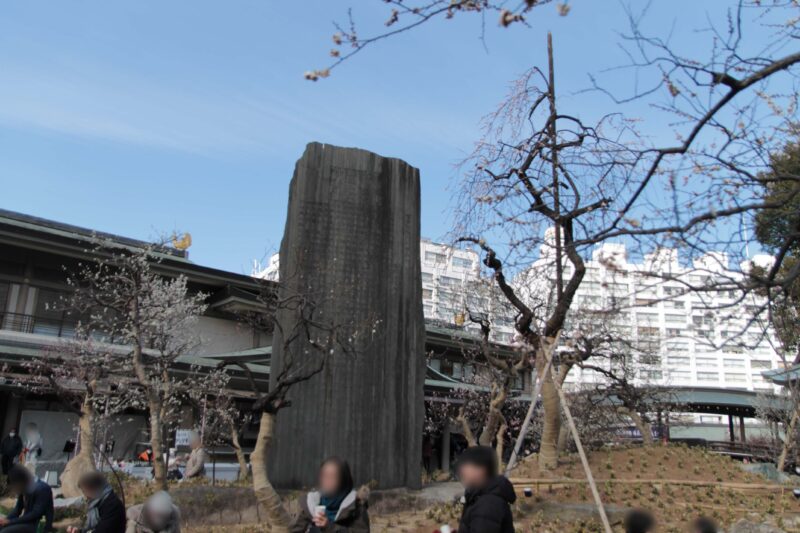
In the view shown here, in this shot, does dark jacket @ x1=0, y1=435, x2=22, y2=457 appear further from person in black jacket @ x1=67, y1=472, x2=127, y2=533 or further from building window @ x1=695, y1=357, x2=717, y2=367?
building window @ x1=695, y1=357, x2=717, y2=367

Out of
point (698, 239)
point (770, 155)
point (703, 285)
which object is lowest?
point (703, 285)

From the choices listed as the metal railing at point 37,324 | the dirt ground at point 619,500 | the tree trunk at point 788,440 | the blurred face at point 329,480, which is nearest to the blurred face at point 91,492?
the blurred face at point 329,480

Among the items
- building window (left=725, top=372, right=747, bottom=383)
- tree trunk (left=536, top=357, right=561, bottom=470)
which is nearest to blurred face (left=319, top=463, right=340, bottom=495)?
tree trunk (left=536, top=357, right=561, bottom=470)

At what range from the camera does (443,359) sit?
28.8 m

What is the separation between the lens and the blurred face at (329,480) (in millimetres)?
5047

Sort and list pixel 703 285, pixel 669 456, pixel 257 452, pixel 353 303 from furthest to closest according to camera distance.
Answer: pixel 669 456, pixel 353 303, pixel 257 452, pixel 703 285

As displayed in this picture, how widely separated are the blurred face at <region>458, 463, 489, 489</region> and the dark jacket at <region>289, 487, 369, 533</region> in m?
0.87

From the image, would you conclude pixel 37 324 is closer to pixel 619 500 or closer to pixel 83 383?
pixel 83 383

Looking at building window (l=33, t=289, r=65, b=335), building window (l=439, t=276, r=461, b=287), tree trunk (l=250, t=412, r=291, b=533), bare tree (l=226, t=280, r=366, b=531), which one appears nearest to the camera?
tree trunk (l=250, t=412, r=291, b=533)

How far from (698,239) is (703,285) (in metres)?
0.43

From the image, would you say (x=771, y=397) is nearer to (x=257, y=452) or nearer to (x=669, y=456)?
(x=669, y=456)

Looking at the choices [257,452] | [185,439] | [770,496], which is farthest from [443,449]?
[257,452]

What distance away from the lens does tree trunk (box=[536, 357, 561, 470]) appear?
36.4ft

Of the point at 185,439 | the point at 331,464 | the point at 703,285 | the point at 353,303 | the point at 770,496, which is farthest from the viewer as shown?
the point at 185,439
